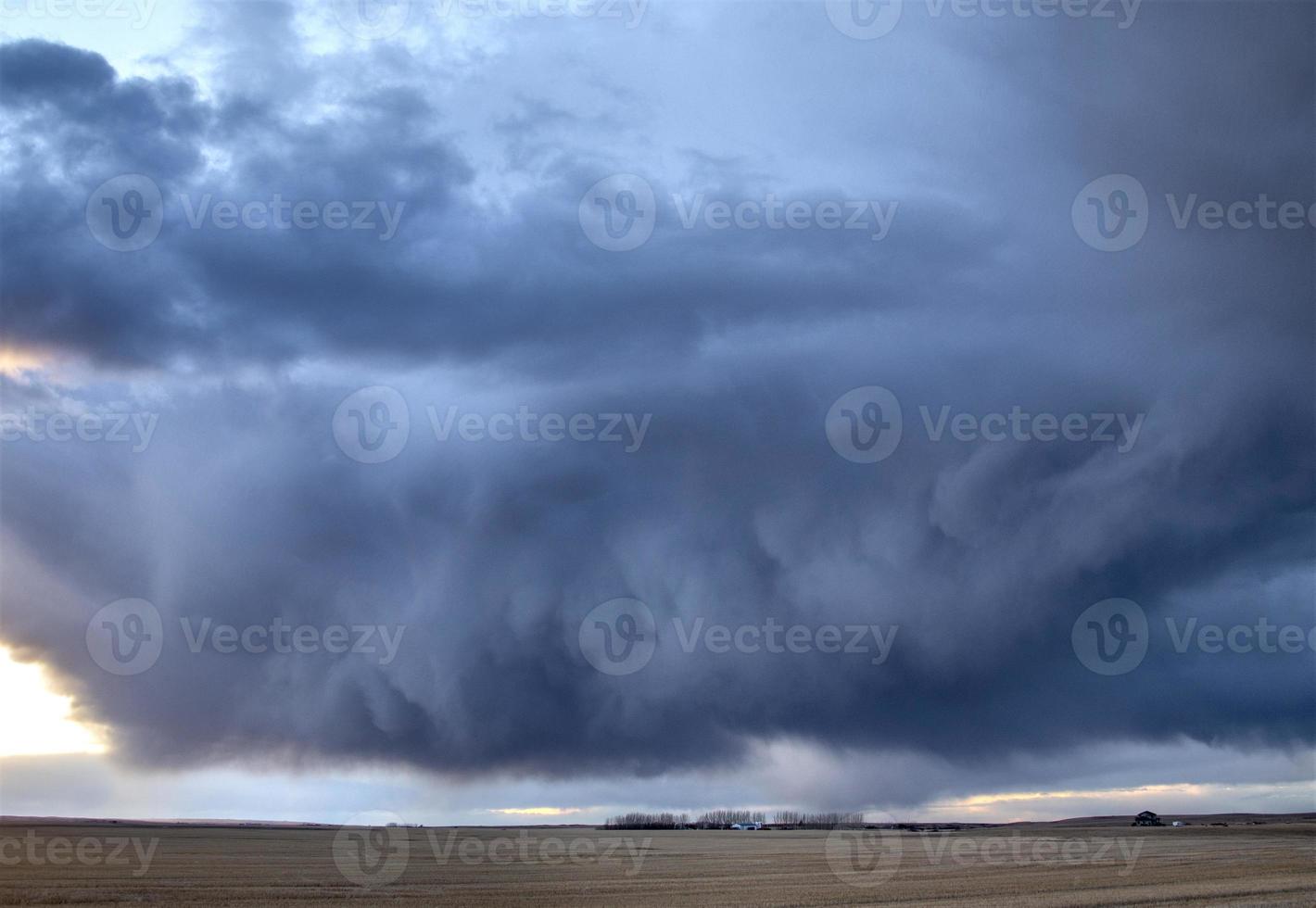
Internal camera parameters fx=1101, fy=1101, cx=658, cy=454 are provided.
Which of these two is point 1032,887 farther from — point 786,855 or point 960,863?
point 786,855

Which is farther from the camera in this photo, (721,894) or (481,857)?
(481,857)

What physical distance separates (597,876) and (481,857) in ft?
81.3

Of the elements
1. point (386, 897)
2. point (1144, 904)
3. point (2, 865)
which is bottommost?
point (1144, 904)

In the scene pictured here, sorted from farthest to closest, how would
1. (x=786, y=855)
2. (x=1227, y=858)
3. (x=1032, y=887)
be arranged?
(x=786, y=855) < (x=1227, y=858) < (x=1032, y=887)

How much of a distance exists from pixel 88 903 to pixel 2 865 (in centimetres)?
2884

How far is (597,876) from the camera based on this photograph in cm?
6575

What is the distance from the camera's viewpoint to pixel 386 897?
167 ft

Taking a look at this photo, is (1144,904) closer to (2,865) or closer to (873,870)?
(873,870)

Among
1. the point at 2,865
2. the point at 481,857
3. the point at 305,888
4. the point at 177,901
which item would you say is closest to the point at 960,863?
the point at 481,857

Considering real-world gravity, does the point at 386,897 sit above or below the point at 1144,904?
above

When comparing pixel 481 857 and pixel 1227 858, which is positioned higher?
pixel 481 857

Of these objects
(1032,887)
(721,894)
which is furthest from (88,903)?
(1032,887)

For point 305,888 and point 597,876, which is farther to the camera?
point 597,876

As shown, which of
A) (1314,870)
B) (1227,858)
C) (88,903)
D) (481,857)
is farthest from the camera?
(481,857)
